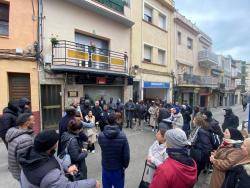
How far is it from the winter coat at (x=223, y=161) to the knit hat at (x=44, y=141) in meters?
2.37

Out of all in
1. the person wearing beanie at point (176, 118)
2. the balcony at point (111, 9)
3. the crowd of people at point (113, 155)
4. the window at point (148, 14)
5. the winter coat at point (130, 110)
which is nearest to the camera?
the crowd of people at point (113, 155)

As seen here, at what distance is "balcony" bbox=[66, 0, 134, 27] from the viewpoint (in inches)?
470

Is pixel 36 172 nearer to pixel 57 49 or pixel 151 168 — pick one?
pixel 151 168

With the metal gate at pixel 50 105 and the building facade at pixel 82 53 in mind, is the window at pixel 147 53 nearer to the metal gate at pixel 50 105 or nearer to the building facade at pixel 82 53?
the building facade at pixel 82 53

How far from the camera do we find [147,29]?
57.1 feet

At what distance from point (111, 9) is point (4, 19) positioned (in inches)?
242

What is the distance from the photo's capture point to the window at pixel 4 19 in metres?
9.39

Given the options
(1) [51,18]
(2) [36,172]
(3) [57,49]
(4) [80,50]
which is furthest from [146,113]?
(2) [36,172]

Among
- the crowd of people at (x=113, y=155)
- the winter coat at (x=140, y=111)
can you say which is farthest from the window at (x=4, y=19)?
the winter coat at (x=140, y=111)

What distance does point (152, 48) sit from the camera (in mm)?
18203

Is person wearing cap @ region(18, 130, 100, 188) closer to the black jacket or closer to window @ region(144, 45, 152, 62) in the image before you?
the black jacket

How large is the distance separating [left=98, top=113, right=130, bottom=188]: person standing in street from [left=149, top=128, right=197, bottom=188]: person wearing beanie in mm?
1240

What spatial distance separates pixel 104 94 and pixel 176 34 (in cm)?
1159

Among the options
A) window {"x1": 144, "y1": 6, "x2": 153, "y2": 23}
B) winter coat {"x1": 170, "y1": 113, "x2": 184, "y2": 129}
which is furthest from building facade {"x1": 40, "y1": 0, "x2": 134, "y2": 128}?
winter coat {"x1": 170, "y1": 113, "x2": 184, "y2": 129}
